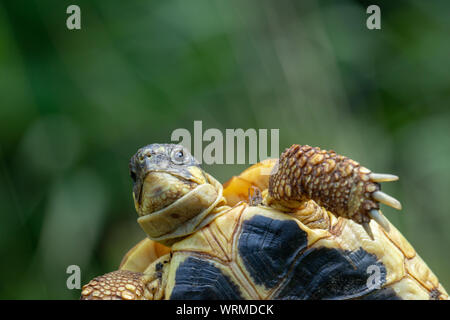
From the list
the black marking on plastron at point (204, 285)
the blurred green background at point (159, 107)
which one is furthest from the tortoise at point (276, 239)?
the blurred green background at point (159, 107)

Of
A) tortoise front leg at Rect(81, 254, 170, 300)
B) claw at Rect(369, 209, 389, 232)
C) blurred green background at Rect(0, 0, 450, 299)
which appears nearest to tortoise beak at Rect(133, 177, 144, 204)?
tortoise front leg at Rect(81, 254, 170, 300)

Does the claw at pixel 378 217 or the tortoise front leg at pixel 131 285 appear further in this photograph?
the tortoise front leg at pixel 131 285

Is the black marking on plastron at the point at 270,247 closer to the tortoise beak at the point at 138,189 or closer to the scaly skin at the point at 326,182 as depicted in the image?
the scaly skin at the point at 326,182

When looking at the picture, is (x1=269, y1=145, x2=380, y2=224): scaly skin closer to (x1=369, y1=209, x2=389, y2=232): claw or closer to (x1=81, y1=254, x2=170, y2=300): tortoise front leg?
(x1=369, y1=209, x2=389, y2=232): claw

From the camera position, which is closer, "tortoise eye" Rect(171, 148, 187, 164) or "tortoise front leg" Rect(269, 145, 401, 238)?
Answer: "tortoise front leg" Rect(269, 145, 401, 238)

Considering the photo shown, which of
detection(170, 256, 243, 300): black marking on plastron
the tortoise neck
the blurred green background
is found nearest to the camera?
detection(170, 256, 243, 300): black marking on plastron

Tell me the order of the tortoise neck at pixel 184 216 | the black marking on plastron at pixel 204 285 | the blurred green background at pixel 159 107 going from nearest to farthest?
the black marking on plastron at pixel 204 285
the tortoise neck at pixel 184 216
the blurred green background at pixel 159 107

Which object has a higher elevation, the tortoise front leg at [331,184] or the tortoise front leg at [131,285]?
the tortoise front leg at [331,184]

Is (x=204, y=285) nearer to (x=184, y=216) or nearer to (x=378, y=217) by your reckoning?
(x=184, y=216)
